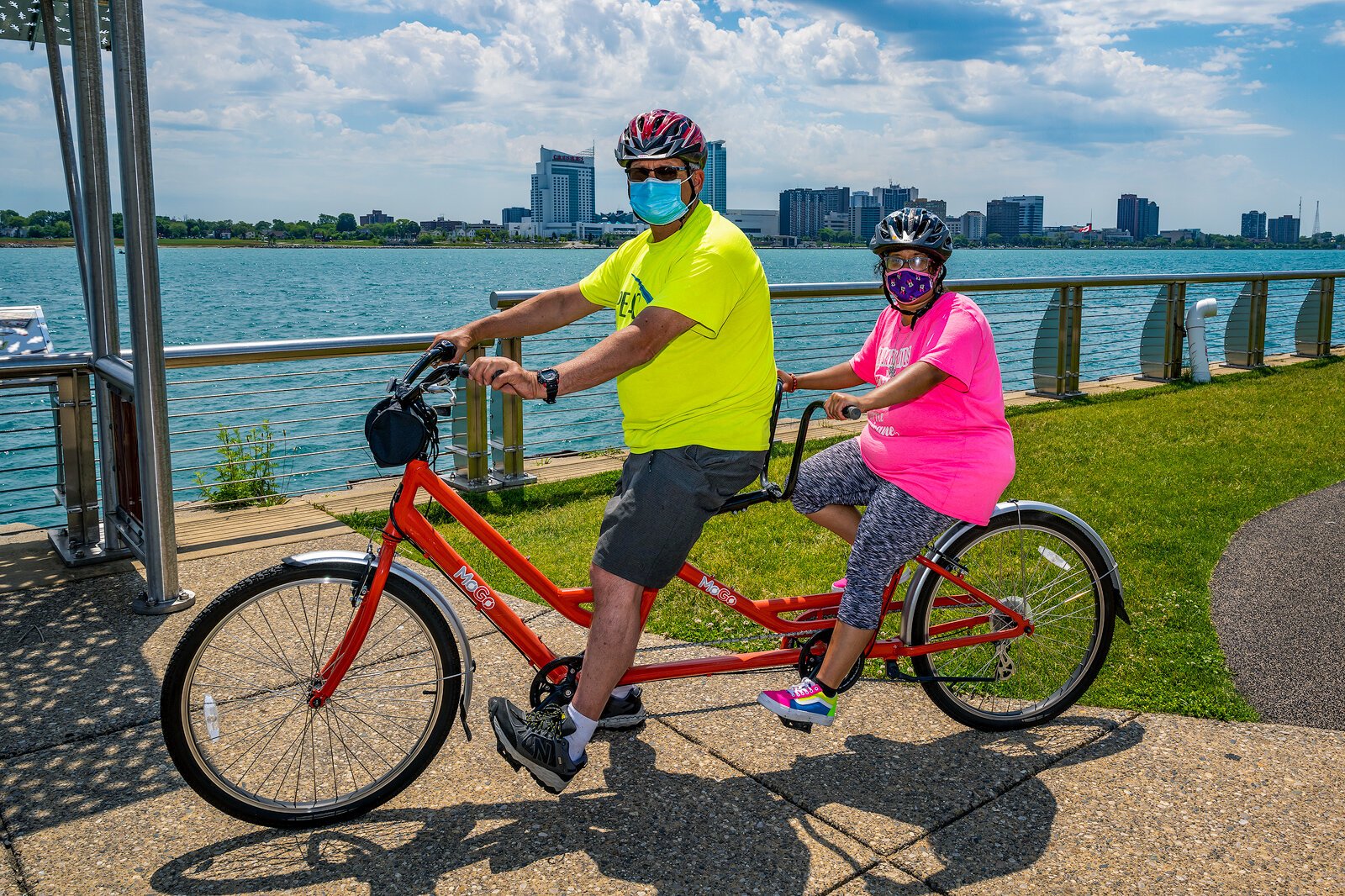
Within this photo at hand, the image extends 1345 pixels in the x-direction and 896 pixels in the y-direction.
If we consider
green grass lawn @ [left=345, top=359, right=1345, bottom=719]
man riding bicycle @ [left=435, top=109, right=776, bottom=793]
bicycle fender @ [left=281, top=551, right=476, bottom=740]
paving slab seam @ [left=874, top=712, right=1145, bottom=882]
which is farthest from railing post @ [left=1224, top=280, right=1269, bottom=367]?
bicycle fender @ [left=281, top=551, right=476, bottom=740]

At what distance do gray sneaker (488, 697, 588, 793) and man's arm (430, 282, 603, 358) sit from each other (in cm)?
118

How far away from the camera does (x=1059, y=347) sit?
11656 mm

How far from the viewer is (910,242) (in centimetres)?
370

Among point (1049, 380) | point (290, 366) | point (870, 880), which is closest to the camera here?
point (870, 880)

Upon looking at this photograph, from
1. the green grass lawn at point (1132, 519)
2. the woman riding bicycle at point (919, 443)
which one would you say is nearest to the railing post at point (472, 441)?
the green grass lawn at point (1132, 519)

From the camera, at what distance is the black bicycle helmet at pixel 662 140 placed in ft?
11.1

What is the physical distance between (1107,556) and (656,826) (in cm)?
183

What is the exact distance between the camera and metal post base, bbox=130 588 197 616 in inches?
201

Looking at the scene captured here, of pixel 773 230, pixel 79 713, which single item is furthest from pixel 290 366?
pixel 79 713

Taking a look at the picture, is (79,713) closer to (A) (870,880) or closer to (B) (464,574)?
(B) (464,574)

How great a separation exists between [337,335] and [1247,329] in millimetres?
28644

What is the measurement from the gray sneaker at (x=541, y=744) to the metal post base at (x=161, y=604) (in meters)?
2.40

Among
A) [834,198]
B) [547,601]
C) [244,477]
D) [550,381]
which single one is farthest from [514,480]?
[834,198]

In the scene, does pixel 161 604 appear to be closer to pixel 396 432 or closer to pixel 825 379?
pixel 396 432
